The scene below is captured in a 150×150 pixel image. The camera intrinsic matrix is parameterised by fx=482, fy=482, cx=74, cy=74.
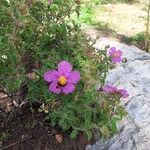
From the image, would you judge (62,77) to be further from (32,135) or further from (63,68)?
(32,135)

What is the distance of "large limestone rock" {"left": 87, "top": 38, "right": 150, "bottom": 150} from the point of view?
319 cm

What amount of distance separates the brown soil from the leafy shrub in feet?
0.61

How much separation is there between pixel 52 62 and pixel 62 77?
21cm

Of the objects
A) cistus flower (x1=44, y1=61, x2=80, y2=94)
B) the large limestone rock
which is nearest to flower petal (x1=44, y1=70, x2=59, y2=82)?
cistus flower (x1=44, y1=61, x2=80, y2=94)

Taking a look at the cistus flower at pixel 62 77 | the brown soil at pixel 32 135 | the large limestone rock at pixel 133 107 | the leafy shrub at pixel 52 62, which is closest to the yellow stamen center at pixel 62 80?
the cistus flower at pixel 62 77

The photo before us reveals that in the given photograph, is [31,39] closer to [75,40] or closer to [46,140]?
[75,40]

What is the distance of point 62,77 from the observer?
2736 mm

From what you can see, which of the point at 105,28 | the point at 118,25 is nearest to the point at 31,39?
the point at 105,28

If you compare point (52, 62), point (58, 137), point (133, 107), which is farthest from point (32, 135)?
point (133, 107)

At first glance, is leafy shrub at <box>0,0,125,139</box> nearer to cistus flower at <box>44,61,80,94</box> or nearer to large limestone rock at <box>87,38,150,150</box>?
cistus flower at <box>44,61,80,94</box>

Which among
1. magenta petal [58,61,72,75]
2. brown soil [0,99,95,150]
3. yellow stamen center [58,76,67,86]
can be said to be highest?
magenta petal [58,61,72,75]

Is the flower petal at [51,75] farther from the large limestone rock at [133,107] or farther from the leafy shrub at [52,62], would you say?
the large limestone rock at [133,107]

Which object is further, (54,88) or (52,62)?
(52,62)

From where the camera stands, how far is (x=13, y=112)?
11.1 feet
